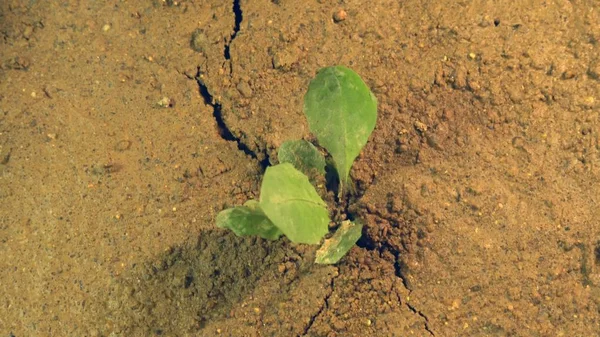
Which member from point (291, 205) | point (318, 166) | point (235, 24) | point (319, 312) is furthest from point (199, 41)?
point (319, 312)

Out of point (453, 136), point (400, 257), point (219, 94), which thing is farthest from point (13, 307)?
point (453, 136)

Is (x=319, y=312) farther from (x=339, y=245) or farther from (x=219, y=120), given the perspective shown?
(x=219, y=120)

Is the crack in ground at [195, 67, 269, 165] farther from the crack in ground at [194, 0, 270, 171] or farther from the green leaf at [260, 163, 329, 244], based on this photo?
the green leaf at [260, 163, 329, 244]

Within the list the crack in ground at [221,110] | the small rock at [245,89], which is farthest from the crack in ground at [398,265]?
the small rock at [245,89]

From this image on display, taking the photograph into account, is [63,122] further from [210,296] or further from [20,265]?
[210,296]

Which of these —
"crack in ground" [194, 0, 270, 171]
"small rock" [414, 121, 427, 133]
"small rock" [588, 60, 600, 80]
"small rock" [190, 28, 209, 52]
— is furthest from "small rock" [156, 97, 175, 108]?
"small rock" [588, 60, 600, 80]

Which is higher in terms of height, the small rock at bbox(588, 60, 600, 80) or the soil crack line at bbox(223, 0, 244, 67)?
the small rock at bbox(588, 60, 600, 80)
